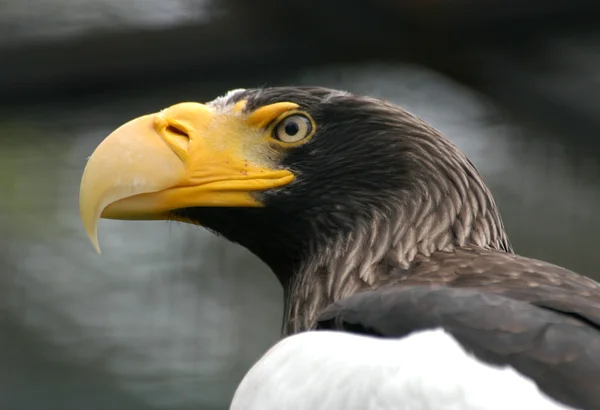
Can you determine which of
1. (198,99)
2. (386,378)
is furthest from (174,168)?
(198,99)

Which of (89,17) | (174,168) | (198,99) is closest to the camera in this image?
(174,168)

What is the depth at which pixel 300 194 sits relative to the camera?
2.52 meters

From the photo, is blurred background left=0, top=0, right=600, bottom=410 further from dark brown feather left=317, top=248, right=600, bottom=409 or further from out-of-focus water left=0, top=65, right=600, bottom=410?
dark brown feather left=317, top=248, right=600, bottom=409

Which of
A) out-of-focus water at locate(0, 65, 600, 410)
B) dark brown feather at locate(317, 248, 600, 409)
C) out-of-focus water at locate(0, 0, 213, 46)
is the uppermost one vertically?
out-of-focus water at locate(0, 0, 213, 46)

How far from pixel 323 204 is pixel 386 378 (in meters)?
0.77

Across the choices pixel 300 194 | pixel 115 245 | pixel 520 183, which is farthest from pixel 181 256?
pixel 300 194

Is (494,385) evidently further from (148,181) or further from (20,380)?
(20,380)

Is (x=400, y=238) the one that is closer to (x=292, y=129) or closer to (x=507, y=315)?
(x=292, y=129)

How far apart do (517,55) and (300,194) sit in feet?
4.14

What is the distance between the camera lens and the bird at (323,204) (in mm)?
2072

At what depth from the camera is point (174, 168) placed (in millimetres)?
2436

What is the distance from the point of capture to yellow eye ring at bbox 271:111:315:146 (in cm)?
254

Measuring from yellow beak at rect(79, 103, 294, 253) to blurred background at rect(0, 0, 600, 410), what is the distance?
914mm

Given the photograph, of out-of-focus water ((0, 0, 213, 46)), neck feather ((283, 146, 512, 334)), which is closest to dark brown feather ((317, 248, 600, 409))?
neck feather ((283, 146, 512, 334))
